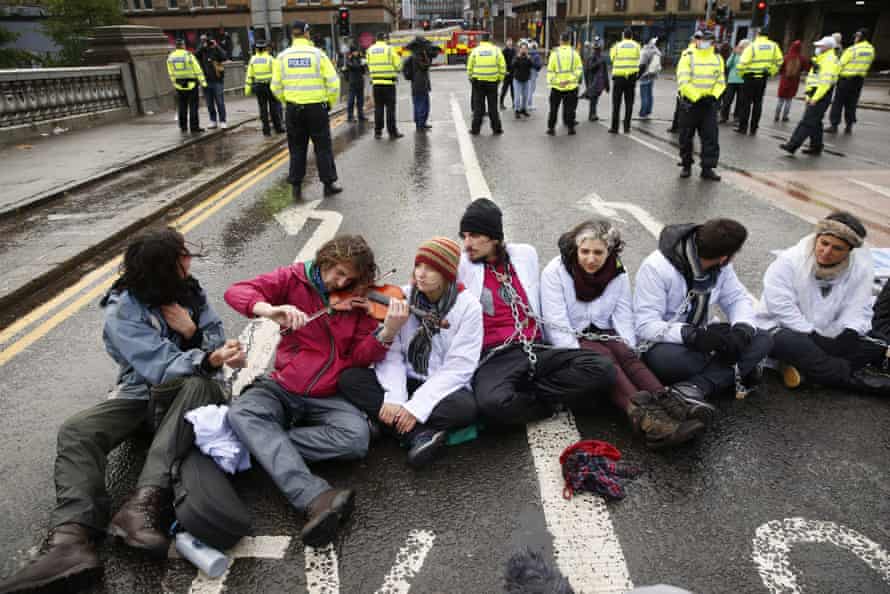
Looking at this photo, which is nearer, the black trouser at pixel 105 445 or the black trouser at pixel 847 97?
the black trouser at pixel 105 445

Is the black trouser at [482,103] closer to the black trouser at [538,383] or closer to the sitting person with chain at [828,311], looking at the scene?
the sitting person with chain at [828,311]

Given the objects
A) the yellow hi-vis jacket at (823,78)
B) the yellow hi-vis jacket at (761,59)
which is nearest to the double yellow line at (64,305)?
the yellow hi-vis jacket at (823,78)

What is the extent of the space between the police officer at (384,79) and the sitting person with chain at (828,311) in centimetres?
1132

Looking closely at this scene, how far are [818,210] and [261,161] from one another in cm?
900

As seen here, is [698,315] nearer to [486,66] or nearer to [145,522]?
[145,522]

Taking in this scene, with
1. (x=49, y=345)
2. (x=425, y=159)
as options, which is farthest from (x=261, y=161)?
(x=49, y=345)

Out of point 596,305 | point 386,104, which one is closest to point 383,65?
point 386,104

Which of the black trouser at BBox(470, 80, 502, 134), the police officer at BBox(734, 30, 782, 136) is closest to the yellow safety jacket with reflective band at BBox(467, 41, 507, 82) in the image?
the black trouser at BBox(470, 80, 502, 134)

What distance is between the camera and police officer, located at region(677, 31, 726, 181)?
30.5ft

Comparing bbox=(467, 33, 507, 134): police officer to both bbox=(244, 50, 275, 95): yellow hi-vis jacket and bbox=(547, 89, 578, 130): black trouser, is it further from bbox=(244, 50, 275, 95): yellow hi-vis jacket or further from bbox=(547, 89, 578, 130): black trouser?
bbox=(244, 50, 275, 95): yellow hi-vis jacket

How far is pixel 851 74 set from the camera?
45.2 ft

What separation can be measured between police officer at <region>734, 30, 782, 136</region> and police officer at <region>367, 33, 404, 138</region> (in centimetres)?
775

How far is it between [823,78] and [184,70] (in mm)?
12425

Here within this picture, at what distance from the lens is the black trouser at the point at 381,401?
11.0 ft
